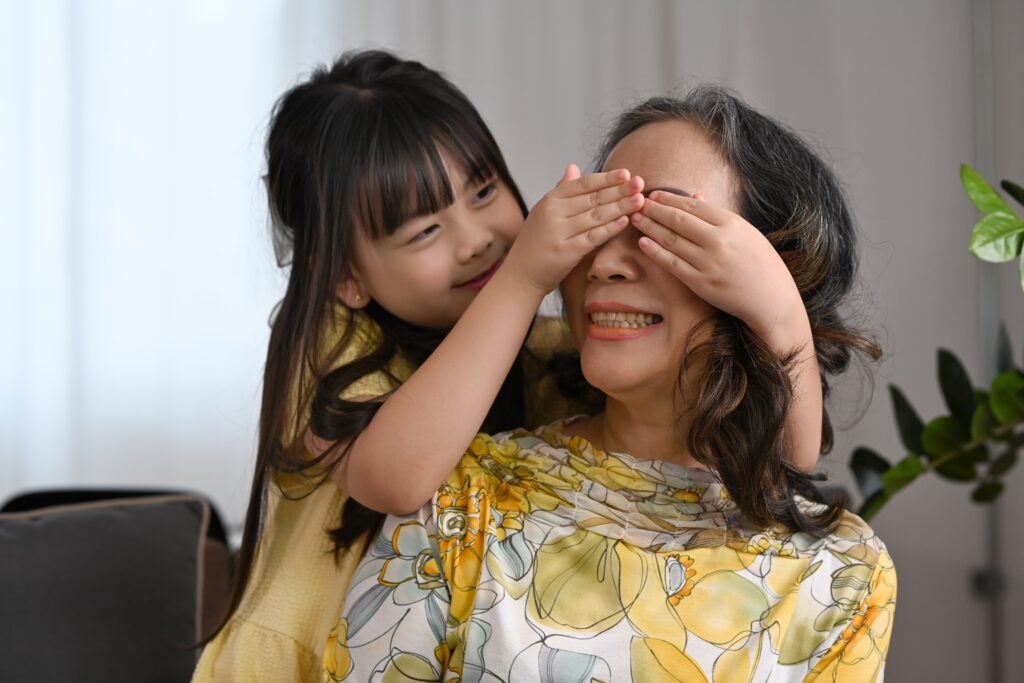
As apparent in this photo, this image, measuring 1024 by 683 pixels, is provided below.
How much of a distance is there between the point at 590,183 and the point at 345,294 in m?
0.47

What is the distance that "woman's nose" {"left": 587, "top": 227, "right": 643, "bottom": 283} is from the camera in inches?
43.1

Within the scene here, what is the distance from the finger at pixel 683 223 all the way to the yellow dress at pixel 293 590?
0.45 meters

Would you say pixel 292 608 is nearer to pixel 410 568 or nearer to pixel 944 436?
pixel 410 568

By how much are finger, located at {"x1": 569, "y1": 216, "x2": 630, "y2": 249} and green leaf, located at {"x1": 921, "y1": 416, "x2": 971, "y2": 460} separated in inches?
14.9

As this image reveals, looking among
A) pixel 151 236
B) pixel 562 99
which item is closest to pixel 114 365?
pixel 151 236

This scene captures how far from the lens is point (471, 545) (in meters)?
1.12

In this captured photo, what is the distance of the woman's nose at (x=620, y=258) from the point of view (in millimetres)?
1094

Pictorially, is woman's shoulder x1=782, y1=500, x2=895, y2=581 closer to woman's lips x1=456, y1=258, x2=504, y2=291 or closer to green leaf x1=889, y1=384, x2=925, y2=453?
green leaf x1=889, y1=384, x2=925, y2=453

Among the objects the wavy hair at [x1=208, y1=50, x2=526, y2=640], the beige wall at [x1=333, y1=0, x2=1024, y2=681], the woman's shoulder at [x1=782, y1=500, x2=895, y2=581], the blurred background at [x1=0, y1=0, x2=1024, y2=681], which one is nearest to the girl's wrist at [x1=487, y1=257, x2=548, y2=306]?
the wavy hair at [x1=208, y1=50, x2=526, y2=640]

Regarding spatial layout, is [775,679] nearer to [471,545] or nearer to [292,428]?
[471,545]

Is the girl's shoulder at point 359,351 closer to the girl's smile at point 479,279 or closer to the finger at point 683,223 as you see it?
the girl's smile at point 479,279

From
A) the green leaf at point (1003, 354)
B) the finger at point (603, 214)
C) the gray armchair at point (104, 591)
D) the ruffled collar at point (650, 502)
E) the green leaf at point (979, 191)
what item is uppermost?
the green leaf at point (979, 191)

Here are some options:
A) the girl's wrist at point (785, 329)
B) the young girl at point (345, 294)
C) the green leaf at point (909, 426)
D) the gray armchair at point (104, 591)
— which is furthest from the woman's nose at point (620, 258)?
the gray armchair at point (104, 591)

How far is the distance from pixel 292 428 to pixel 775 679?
628 mm
